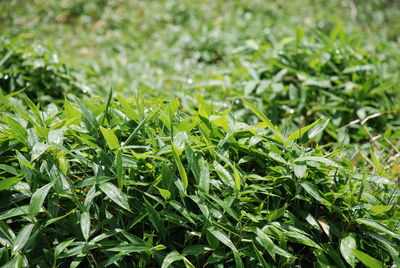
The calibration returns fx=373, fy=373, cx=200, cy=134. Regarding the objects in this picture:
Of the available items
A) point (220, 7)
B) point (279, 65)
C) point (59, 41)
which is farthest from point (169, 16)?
point (279, 65)

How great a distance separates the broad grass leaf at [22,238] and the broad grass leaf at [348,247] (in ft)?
4.13

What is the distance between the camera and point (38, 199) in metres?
1.44

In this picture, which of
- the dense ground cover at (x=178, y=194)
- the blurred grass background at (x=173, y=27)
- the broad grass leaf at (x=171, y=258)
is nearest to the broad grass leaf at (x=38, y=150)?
the dense ground cover at (x=178, y=194)

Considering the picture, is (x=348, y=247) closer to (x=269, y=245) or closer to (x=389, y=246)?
(x=389, y=246)

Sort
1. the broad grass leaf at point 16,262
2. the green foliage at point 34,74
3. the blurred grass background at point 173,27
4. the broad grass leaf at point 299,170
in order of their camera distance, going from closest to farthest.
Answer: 1. the broad grass leaf at point 16,262
2. the broad grass leaf at point 299,170
3. the green foliage at point 34,74
4. the blurred grass background at point 173,27

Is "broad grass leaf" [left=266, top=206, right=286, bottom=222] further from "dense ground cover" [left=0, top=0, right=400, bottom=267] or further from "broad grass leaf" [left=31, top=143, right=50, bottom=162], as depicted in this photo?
"broad grass leaf" [left=31, top=143, right=50, bottom=162]

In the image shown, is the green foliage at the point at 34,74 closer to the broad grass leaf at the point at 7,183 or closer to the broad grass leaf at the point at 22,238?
the broad grass leaf at the point at 7,183

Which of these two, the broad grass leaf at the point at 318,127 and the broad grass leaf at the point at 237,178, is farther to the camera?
the broad grass leaf at the point at 318,127

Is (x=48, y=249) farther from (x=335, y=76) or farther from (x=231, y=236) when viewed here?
(x=335, y=76)

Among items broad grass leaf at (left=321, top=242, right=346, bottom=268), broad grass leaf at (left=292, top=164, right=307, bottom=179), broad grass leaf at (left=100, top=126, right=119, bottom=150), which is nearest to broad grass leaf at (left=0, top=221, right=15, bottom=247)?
broad grass leaf at (left=100, top=126, right=119, bottom=150)

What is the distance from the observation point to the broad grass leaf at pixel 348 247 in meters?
1.53

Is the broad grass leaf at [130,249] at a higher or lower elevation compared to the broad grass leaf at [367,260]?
higher

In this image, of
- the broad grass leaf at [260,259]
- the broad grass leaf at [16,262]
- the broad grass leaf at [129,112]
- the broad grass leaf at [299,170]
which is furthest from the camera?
the broad grass leaf at [129,112]

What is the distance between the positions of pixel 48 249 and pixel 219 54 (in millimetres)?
3628
